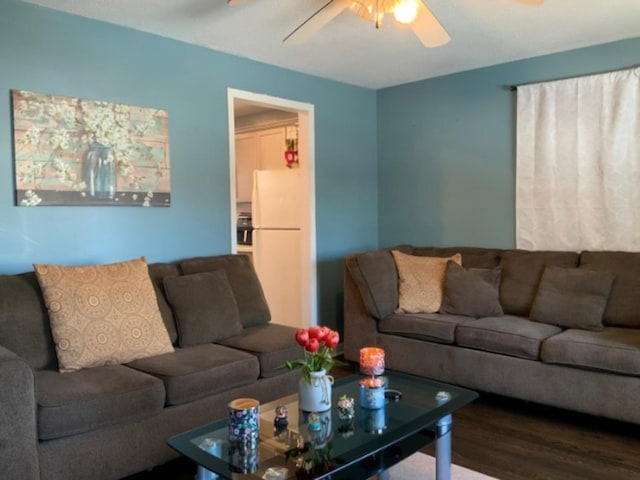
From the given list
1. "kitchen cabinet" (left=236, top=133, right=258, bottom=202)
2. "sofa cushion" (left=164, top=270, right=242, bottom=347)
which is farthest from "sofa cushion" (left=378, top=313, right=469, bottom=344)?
"kitchen cabinet" (left=236, top=133, right=258, bottom=202)

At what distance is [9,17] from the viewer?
9.11 feet

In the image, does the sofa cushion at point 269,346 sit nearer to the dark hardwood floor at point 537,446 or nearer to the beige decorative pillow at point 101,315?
the beige decorative pillow at point 101,315

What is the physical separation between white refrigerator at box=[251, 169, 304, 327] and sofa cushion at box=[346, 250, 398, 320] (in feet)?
2.84

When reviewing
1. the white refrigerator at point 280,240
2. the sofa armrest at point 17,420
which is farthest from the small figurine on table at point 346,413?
the white refrigerator at point 280,240

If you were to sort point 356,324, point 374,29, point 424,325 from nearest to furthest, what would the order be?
1. point 374,29
2. point 424,325
3. point 356,324

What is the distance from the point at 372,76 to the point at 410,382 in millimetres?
2869

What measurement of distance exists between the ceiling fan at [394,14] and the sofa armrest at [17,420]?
1803 millimetres

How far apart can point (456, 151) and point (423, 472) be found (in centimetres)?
279

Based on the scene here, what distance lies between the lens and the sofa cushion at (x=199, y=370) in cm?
247

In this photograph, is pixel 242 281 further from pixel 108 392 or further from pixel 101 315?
pixel 108 392

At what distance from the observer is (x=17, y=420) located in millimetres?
1930

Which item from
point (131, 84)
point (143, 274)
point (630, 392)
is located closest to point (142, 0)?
point (131, 84)

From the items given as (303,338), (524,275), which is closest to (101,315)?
(303,338)

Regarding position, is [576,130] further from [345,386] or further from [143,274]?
[143,274]
